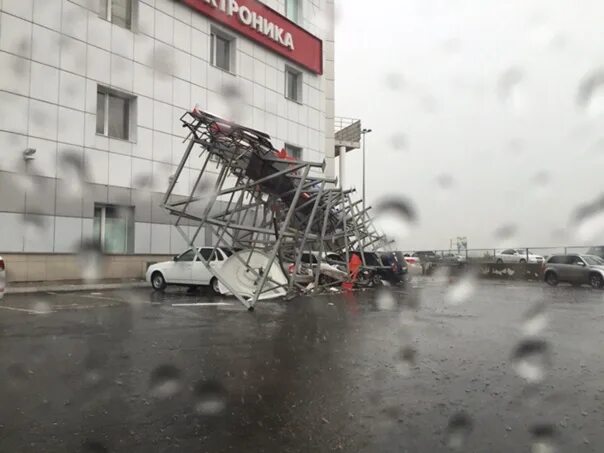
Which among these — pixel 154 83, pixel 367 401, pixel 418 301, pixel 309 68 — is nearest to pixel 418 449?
pixel 367 401

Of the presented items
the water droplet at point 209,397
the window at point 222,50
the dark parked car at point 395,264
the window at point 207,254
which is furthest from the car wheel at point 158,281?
the water droplet at point 209,397

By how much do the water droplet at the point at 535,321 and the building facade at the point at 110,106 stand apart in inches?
331

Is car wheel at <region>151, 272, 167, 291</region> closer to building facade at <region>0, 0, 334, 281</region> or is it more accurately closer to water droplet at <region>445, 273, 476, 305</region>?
building facade at <region>0, 0, 334, 281</region>

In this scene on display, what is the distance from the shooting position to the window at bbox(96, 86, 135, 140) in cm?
1828

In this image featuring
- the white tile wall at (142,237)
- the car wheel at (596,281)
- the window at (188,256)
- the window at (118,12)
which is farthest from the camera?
the car wheel at (596,281)

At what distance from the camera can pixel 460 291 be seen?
18.7 m

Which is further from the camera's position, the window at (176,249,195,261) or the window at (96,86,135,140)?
the window at (96,86,135,140)

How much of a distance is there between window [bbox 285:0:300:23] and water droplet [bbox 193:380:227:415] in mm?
23121

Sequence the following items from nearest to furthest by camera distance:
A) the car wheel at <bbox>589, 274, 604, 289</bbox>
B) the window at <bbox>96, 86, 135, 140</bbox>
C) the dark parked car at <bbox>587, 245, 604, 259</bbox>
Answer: the window at <bbox>96, 86, 135, 140</bbox> → the car wheel at <bbox>589, 274, 604, 289</bbox> → the dark parked car at <bbox>587, 245, 604, 259</bbox>

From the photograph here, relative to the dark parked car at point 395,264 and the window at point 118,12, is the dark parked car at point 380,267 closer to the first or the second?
the dark parked car at point 395,264

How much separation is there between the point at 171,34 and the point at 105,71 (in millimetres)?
2960

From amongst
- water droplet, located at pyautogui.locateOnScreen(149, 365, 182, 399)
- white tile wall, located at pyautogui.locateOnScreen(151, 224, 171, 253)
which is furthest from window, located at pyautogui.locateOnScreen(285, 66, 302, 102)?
water droplet, located at pyautogui.locateOnScreen(149, 365, 182, 399)

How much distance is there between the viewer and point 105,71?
59.6 feet

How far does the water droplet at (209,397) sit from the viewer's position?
4578 mm
